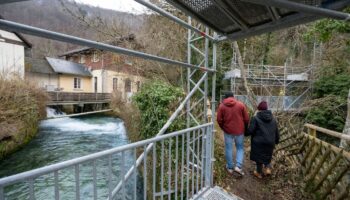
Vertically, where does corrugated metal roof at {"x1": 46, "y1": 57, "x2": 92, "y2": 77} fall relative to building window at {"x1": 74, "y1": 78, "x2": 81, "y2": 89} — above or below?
above

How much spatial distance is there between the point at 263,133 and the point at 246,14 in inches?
111

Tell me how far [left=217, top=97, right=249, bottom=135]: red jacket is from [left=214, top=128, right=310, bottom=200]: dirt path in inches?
39.5

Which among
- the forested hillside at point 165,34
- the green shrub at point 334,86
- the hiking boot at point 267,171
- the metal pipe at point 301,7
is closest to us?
the metal pipe at point 301,7

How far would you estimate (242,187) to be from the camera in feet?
15.0

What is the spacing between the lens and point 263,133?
14.7ft

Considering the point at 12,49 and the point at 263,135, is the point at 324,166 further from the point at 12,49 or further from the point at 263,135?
the point at 12,49

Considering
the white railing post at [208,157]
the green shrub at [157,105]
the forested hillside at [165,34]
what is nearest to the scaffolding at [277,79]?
the forested hillside at [165,34]

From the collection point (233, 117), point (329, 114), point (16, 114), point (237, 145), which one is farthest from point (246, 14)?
point (329, 114)

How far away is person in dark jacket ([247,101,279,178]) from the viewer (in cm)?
447

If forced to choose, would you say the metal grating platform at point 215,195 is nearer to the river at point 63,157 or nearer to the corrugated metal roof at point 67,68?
the river at point 63,157

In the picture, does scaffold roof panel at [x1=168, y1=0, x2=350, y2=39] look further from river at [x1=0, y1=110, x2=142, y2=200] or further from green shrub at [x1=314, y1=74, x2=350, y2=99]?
green shrub at [x1=314, y1=74, x2=350, y2=99]

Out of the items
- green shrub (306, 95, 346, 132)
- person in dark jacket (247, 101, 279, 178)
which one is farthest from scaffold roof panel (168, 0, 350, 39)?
green shrub (306, 95, 346, 132)

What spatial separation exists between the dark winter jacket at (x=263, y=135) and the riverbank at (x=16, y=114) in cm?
922

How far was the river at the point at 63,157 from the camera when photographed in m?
6.28
